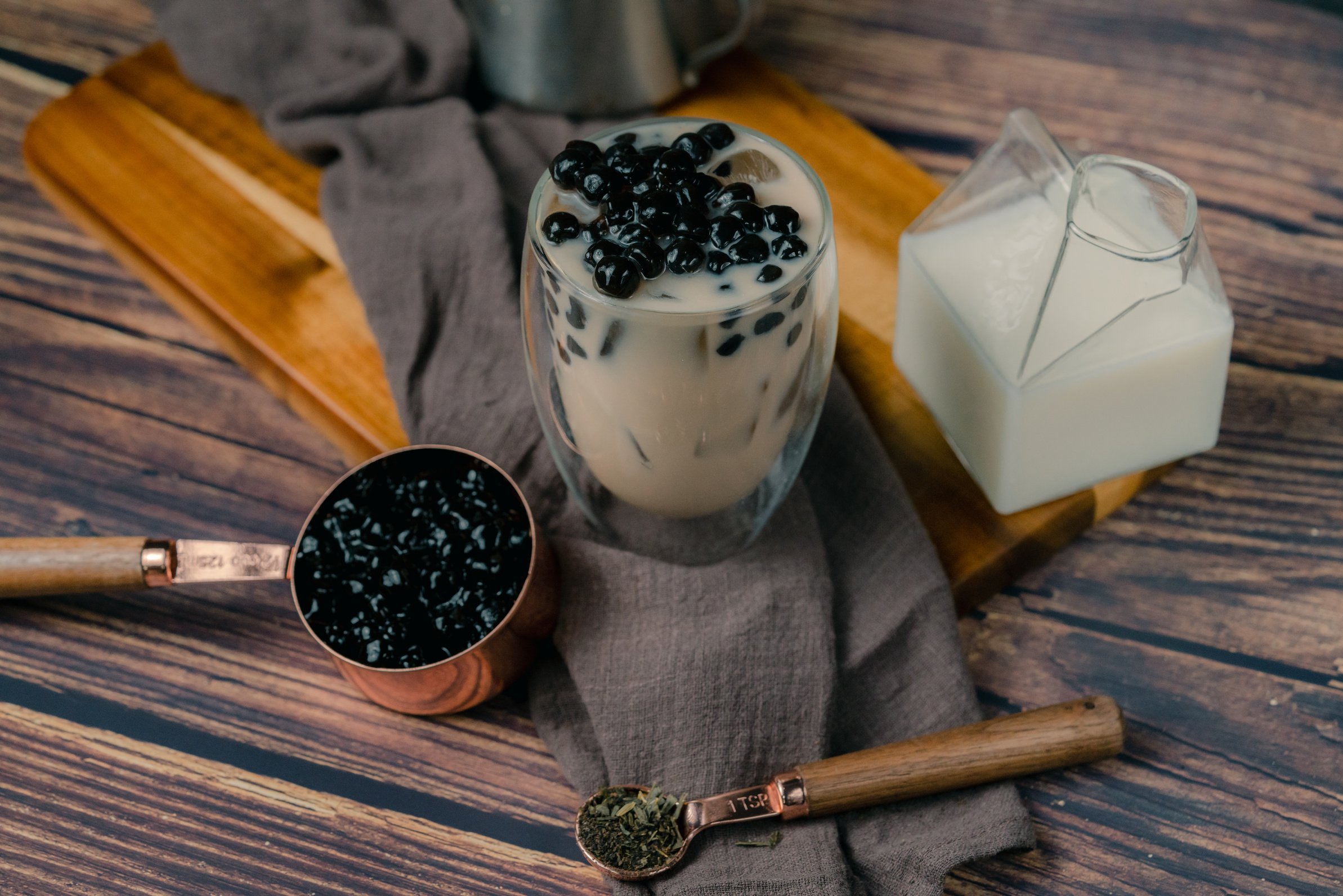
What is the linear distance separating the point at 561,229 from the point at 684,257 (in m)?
0.09

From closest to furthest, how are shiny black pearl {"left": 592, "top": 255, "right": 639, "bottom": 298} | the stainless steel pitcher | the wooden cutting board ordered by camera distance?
shiny black pearl {"left": 592, "top": 255, "right": 639, "bottom": 298}
the wooden cutting board
the stainless steel pitcher

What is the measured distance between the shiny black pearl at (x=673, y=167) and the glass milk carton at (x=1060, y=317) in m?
0.24

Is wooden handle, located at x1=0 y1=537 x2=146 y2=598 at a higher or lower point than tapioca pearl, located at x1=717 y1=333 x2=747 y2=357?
lower

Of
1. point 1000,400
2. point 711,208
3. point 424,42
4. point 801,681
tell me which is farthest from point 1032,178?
point 424,42

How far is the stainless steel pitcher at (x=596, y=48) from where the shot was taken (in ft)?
3.83

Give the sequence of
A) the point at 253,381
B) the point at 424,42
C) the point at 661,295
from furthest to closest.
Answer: the point at 424,42 < the point at 253,381 < the point at 661,295

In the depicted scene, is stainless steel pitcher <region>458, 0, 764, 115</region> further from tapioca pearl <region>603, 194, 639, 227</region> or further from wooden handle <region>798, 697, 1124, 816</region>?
wooden handle <region>798, 697, 1124, 816</region>

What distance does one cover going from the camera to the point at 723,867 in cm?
81

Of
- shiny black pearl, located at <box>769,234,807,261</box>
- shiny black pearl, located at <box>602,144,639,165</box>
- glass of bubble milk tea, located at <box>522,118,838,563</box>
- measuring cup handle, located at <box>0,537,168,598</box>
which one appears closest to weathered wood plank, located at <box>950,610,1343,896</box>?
glass of bubble milk tea, located at <box>522,118,838,563</box>

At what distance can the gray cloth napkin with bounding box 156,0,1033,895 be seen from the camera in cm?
83

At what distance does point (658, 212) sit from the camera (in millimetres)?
784

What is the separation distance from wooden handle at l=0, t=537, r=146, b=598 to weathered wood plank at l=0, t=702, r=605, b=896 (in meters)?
0.12

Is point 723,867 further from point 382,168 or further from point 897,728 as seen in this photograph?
point 382,168

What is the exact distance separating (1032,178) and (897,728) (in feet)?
1.48
